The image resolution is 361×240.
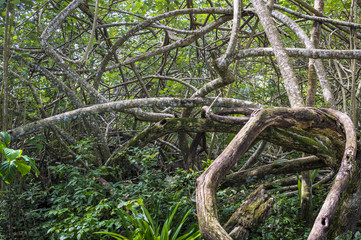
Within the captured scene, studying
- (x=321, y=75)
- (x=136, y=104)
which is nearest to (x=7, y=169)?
(x=136, y=104)

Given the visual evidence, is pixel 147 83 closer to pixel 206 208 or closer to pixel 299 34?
pixel 299 34

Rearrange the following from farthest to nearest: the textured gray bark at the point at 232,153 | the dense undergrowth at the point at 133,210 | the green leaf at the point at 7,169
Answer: the dense undergrowth at the point at 133,210, the green leaf at the point at 7,169, the textured gray bark at the point at 232,153

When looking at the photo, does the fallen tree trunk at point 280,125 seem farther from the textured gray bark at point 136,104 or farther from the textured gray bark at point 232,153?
the textured gray bark at point 136,104

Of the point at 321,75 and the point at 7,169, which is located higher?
the point at 321,75

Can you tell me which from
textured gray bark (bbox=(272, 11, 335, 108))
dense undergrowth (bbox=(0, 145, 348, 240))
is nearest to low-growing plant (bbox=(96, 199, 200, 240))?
dense undergrowth (bbox=(0, 145, 348, 240))

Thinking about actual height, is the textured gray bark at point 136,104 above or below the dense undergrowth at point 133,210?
above

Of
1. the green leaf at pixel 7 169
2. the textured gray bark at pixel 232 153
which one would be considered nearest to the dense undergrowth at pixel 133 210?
the green leaf at pixel 7 169

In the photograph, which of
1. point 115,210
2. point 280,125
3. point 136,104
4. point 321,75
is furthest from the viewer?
point 136,104

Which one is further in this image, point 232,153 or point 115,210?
point 115,210

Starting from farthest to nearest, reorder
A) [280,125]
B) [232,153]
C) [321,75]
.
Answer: [321,75] < [280,125] < [232,153]

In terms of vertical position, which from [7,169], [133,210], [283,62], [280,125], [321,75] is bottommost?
[133,210]

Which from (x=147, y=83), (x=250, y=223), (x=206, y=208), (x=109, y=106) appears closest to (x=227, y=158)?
(x=206, y=208)

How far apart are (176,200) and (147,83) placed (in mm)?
2783

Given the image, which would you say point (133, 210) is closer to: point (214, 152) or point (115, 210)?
point (115, 210)
